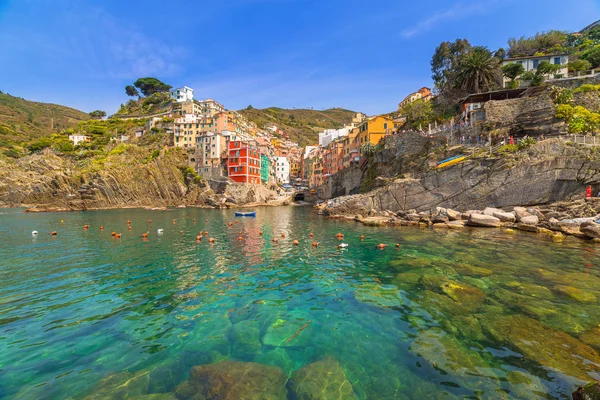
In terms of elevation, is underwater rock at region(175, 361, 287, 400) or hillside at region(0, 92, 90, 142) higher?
hillside at region(0, 92, 90, 142)

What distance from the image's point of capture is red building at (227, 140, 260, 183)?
8469 cm

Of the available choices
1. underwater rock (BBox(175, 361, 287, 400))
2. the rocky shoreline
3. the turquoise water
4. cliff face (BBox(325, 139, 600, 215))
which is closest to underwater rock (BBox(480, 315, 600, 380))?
the turquoise water

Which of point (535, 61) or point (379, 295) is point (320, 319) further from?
point (535, 61)

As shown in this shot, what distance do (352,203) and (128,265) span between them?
3505cm

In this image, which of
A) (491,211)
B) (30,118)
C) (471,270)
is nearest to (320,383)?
(471,270)

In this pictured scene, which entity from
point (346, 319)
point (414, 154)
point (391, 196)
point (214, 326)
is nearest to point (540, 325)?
point (346, 319)

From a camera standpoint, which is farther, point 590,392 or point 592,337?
point 592,337

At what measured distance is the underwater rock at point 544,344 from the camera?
6691 millimetres

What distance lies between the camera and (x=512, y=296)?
441 inches

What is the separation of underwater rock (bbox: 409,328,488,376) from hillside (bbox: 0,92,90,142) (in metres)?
177

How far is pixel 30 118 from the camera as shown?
15100 centimetres

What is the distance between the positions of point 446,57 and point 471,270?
8109cm

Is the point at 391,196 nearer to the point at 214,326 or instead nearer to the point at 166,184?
the point at 214,326

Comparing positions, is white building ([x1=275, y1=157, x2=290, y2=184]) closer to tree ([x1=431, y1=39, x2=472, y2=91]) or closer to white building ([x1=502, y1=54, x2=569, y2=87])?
tree ([x1=431, y1=39, x2=472, y2=91])
